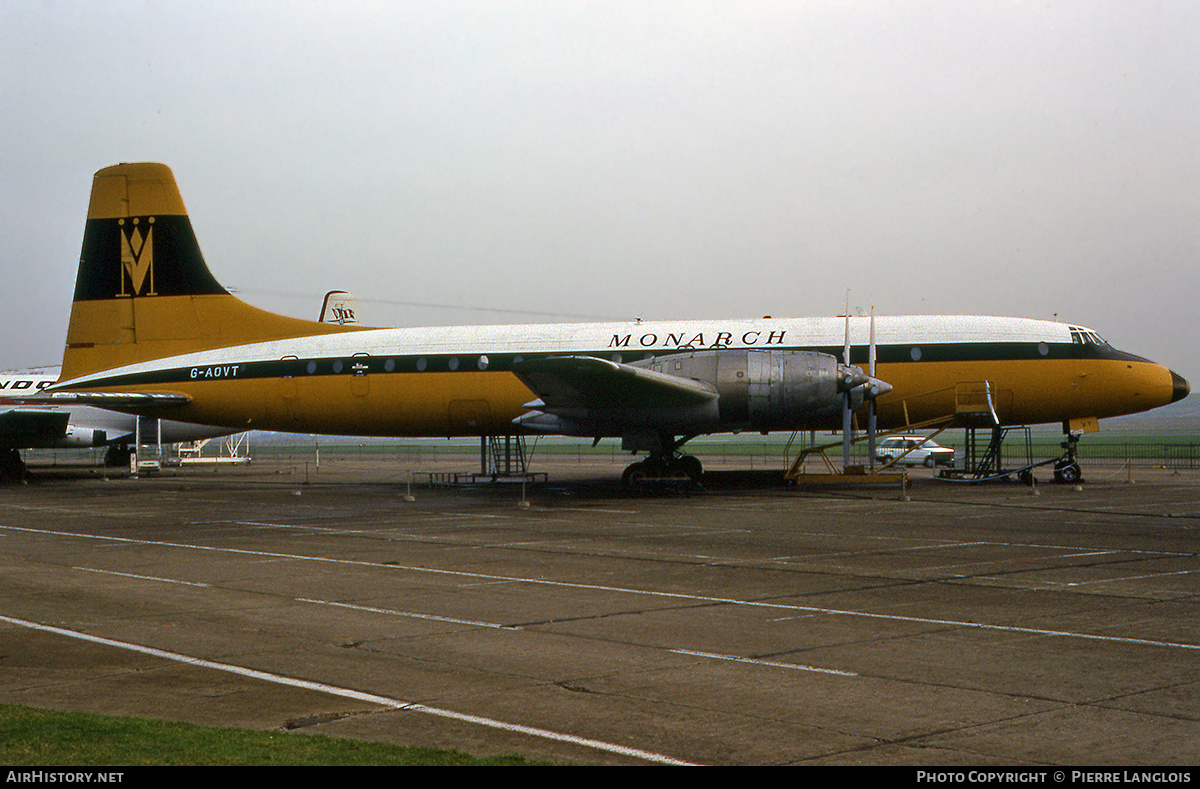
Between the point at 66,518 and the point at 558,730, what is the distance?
2080 cm

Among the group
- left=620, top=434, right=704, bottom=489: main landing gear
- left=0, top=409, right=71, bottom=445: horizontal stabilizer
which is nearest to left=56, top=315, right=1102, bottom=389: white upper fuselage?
left=620, top=434, right=704, bottom=489: main landing gear

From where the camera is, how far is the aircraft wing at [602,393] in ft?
82.4

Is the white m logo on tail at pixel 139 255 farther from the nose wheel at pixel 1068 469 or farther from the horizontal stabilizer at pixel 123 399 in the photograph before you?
the nose wheel at pixel 1068 469

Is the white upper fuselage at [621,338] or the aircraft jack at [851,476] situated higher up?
the white upper fuselage at [621,338]

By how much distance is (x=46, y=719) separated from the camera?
6.76 metres

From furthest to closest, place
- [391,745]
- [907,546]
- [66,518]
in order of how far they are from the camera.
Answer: [66,518], [907,546], [391,745]

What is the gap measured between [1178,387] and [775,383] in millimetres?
12823

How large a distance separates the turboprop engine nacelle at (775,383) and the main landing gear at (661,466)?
202 cm

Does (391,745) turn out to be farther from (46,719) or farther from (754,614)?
(754,614)

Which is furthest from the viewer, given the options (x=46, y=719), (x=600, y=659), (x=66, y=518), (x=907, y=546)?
(x=66, y=518)

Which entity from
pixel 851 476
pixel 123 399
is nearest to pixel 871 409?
pixel 851 476

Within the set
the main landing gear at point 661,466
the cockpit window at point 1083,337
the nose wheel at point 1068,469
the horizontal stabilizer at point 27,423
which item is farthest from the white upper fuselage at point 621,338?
the horizontal stabilizer at point 27,423

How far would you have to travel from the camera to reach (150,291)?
110ft

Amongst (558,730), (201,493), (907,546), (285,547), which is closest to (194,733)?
(558,730)
